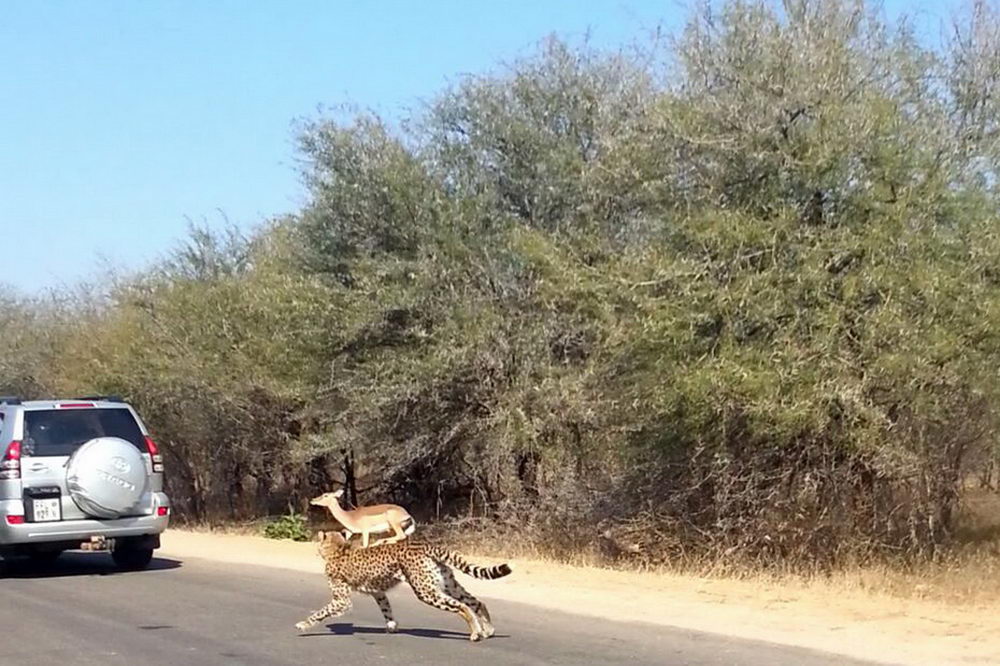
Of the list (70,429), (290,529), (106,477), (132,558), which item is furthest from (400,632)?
(290,529)

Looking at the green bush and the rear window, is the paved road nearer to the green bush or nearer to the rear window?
the rear window

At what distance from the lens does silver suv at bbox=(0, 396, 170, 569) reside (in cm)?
1584

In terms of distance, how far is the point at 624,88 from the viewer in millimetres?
20094

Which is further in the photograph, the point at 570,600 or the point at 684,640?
the point at 570,600

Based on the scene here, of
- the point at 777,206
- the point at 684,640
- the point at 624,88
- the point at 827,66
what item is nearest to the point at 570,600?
the point at 684,640

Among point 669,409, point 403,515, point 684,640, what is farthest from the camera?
point 403,515

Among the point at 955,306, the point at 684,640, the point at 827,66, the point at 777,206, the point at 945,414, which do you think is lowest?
the point at 684,640

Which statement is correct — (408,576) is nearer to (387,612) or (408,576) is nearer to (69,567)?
(387,612)

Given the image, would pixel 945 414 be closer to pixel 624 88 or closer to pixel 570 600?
pixel 570 600

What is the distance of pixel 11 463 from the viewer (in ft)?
51.9

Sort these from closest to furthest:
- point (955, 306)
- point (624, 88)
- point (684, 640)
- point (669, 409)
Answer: point (684, 640)
point (955, 306)
point (669, 409)
point (624, 88)

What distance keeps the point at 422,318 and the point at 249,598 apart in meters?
7.21

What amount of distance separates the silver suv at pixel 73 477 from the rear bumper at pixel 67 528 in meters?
0.01

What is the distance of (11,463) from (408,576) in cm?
644
